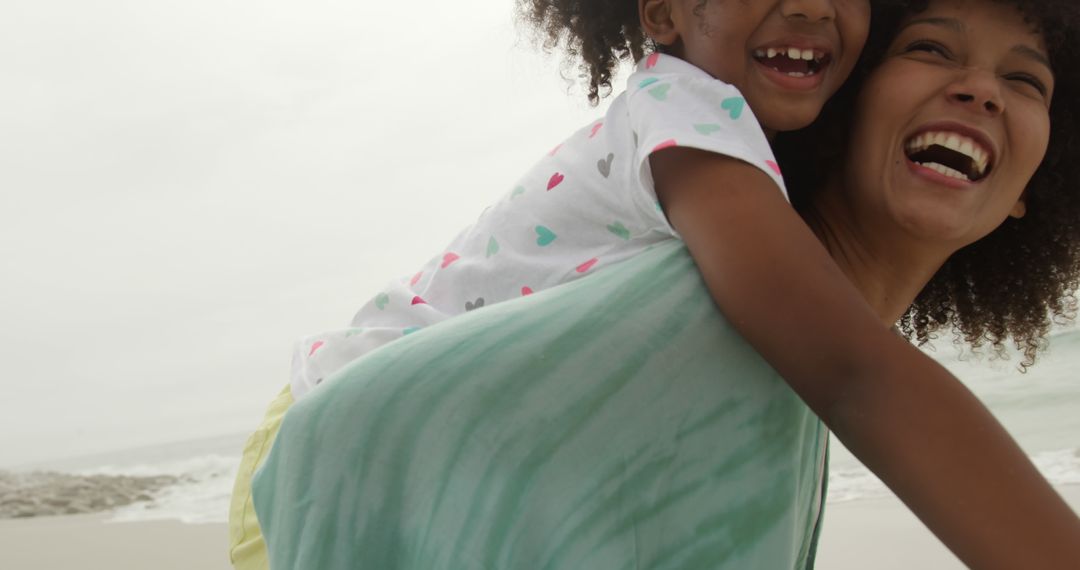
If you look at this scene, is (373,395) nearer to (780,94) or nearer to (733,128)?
(733,128)

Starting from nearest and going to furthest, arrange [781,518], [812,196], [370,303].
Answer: [781,518], [370,303], [812,196]

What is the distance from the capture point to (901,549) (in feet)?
13.9

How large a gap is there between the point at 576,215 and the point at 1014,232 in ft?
3.67

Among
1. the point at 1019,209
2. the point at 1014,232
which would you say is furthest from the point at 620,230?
the point at 1014,232

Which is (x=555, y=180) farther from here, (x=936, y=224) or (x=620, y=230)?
(x=936, y=224)

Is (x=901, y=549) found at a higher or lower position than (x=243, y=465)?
lower

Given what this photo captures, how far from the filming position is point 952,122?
6.10 feet

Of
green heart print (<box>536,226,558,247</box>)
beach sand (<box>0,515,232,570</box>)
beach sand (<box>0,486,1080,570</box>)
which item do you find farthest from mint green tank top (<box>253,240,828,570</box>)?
beach sand (<box>0,515,232,570</box>)

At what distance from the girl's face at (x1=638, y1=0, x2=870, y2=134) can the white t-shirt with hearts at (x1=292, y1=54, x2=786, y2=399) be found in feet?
0.31

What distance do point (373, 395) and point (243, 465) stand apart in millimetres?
717

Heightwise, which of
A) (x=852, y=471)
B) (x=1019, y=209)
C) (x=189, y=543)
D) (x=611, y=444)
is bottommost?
(x=852, y=471)

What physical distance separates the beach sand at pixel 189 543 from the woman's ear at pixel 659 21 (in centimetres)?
259

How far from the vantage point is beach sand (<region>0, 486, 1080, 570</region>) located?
420cm

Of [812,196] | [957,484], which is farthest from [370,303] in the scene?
[957,484]
